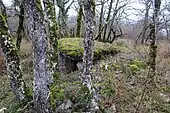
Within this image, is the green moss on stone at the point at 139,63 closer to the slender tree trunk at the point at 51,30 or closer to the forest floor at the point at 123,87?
the forest floor at the point at 123,87

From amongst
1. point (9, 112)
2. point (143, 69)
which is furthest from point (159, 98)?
point (9, 112)

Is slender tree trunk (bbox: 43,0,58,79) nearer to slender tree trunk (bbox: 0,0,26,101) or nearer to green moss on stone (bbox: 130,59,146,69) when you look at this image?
slender tree trunk (bbox: 0,0,26,101)

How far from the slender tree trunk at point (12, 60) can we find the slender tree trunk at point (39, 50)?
0.93 meters

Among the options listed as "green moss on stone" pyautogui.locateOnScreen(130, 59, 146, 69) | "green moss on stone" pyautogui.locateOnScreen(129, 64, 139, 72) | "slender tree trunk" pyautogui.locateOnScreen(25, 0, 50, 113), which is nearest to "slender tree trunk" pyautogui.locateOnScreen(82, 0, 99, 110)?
"slender tree trunk" pyautogui.locateOnScreen(25, 0, 50, 113)

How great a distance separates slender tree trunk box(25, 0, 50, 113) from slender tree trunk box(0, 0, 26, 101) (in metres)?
0.93

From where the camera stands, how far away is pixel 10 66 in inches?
254

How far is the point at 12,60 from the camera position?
254 inches

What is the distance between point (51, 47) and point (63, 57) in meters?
1.95

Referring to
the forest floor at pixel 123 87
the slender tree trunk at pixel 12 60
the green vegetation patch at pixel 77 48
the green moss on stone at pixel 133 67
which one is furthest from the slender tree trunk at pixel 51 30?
the green moss on stone at pixel 133 67

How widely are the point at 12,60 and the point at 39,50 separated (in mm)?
1326

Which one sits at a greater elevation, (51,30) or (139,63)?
(51,30)

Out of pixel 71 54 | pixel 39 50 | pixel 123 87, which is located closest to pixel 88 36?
pixel 39 50

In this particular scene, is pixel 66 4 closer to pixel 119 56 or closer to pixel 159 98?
pixel 119 56

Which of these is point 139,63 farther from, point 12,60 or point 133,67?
point 12,60
